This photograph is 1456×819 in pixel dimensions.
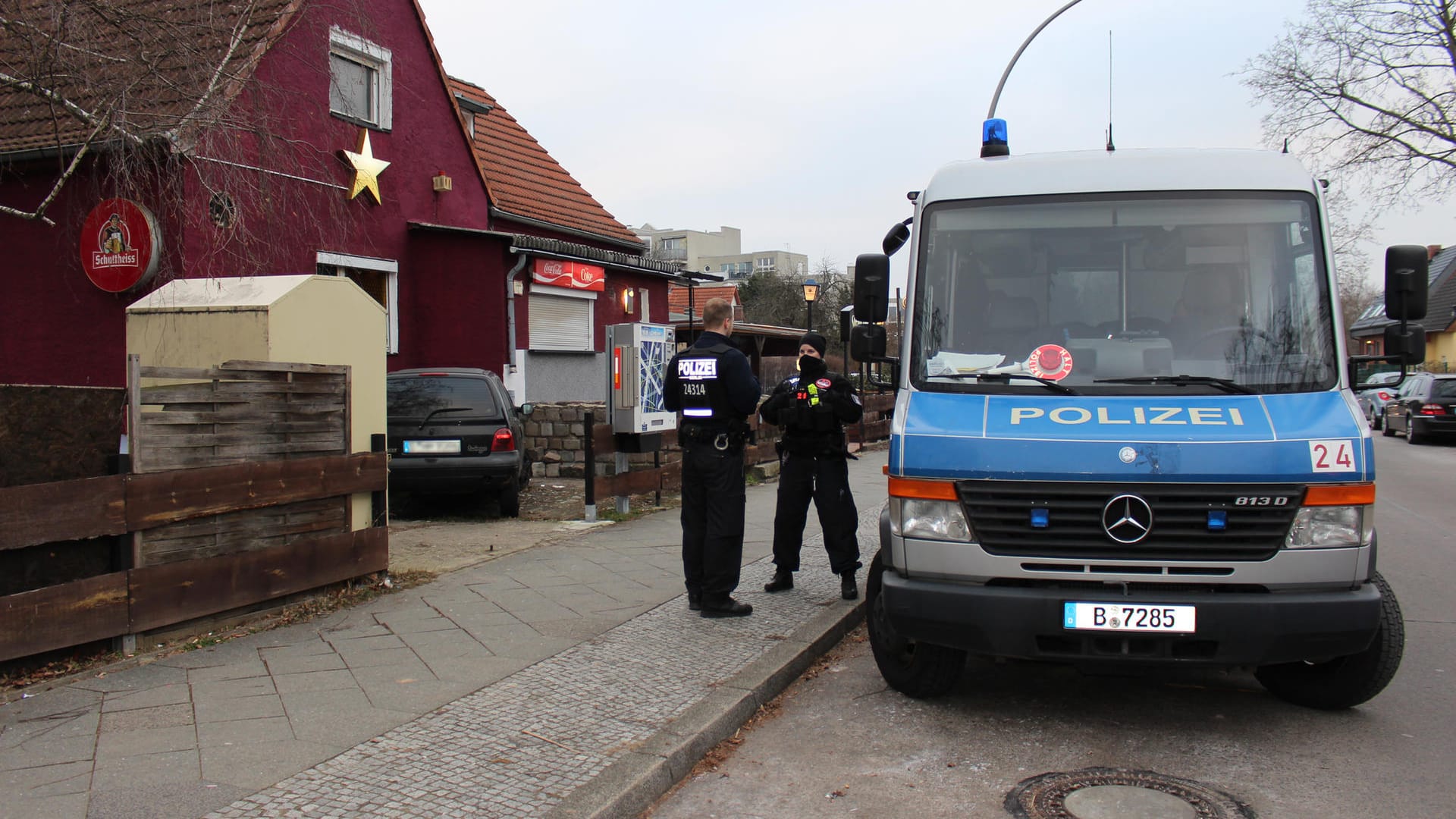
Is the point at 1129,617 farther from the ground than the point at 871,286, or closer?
closer

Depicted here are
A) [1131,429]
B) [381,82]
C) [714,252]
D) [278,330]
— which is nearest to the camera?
[1131,429]

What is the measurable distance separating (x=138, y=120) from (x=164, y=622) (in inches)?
134

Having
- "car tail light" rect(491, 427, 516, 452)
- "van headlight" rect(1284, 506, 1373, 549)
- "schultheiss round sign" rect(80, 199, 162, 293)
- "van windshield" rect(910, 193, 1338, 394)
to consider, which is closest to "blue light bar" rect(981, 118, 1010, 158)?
"van windshield" rect(910, 193, 1338, 394)

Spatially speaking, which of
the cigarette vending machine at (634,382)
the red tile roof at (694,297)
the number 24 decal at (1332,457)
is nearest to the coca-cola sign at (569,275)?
the cigarette vending machine at (634,382)

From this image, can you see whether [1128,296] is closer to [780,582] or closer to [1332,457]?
[1332,457]

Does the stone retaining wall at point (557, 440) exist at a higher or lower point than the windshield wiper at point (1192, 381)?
lower

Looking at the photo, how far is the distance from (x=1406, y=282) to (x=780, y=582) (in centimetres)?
414

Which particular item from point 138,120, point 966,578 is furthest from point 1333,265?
point 138,120

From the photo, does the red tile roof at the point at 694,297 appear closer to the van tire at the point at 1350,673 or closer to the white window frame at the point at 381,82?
the white window frame at the point at 381,82

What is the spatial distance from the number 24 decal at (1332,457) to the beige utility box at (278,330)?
18.0 feet

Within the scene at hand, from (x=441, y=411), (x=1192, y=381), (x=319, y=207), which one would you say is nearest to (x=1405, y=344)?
(x=1192, y=381)

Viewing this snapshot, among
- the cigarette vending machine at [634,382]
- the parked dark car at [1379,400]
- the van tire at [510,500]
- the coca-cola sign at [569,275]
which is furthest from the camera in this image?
the parked dark car at [1379,400]

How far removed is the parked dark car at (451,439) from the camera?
10383mm

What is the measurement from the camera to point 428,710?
4.70 meters
